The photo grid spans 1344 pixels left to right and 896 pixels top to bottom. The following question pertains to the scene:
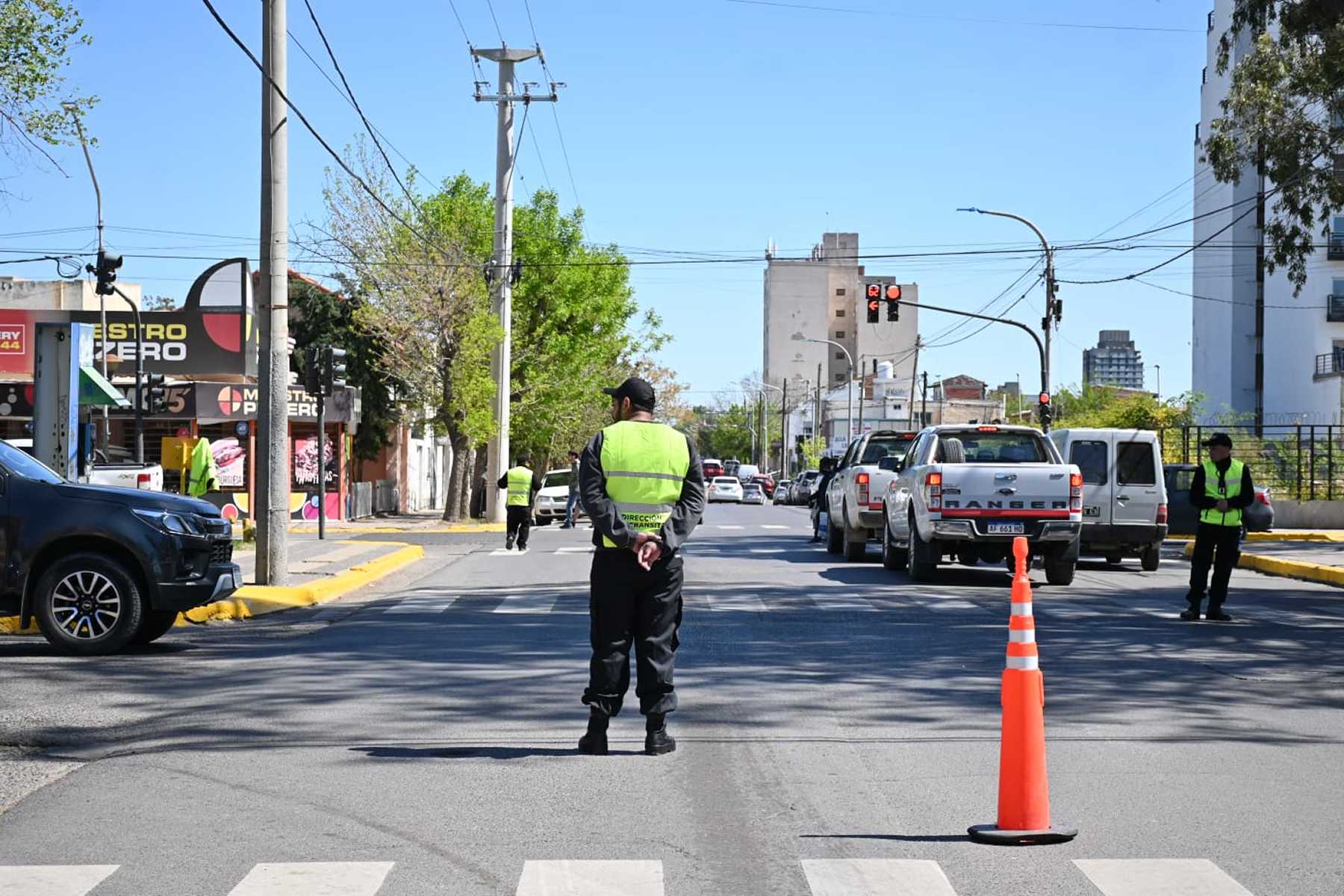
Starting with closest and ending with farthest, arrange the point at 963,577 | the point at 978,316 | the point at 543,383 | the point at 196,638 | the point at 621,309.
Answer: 1. the point at 196,638
2. the point at 963,577
3. the point at 978,316
4. the point at 543,383
5. the point at 621,309

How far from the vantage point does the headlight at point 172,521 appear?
12.6 m

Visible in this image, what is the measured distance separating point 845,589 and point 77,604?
9.57 m

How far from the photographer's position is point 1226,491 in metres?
15.8

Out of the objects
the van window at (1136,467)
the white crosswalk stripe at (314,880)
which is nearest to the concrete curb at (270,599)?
the white crosswalk stripe at (314,880)

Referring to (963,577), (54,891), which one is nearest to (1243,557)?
(963,577)

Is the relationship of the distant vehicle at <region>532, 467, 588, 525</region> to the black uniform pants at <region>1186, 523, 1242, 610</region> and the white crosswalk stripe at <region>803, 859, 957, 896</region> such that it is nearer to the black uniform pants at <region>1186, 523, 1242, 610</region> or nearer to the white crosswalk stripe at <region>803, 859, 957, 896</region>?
the black uniform pants at <region>1186, 523, 1242, 610</region>

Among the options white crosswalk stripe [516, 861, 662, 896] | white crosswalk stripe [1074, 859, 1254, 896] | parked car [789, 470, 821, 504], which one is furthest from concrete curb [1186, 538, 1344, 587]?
Result: parked car [789, 470, 821, 504]

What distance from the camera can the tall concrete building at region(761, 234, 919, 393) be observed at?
154625mm

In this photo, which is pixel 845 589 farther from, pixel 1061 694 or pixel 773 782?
pixel 773 782

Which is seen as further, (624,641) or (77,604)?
(77,604)

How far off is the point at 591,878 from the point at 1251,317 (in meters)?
75.5

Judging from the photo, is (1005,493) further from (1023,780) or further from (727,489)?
(727,489)

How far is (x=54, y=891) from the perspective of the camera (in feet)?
18.5

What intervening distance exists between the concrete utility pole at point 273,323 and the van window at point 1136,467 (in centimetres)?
1270
